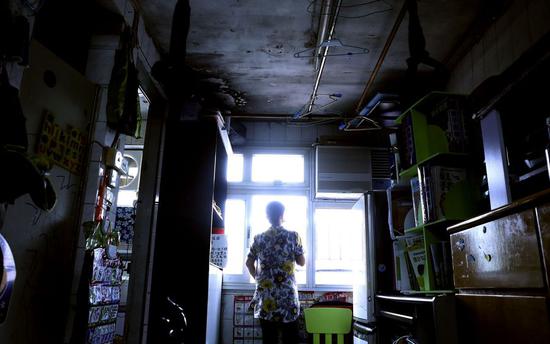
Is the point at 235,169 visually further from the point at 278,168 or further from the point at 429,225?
the point at 429,225

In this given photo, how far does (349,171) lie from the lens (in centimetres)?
425

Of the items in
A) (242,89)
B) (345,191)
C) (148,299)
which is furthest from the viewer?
(345,191)

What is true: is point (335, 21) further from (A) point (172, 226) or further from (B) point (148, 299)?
(B) point (148, 299)

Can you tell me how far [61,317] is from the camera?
1.77 m

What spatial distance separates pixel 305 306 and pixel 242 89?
2164mm

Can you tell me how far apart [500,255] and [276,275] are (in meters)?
2.05

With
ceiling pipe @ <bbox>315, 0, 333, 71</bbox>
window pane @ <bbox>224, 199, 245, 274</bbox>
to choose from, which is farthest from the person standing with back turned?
ceiling pipe @ <bbox>315, 0, 333, 71</bbox>

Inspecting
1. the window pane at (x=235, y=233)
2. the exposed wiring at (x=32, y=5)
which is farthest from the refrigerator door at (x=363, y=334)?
the exposed wiring at (x=32, y=5)

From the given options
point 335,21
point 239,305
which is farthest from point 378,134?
point 239,305

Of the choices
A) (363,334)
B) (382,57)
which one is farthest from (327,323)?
(382,57)

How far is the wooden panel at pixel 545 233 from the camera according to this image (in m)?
0.98

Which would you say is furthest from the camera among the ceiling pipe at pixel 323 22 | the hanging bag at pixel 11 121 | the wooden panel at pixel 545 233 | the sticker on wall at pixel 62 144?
the ceiling pipe at pixel 323 22

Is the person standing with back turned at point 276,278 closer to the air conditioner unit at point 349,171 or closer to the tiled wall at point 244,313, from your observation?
the tiled wall at point 244,313

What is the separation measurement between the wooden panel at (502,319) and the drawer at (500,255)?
42 mm
